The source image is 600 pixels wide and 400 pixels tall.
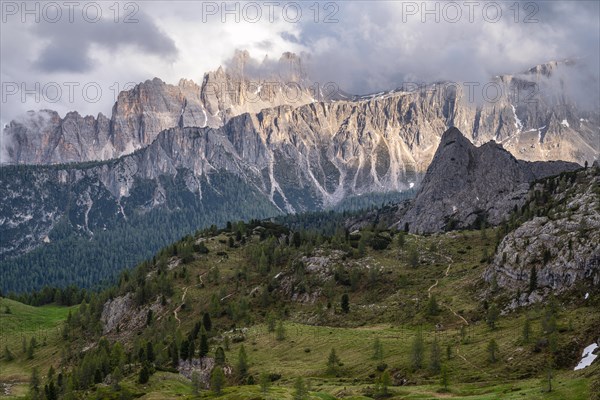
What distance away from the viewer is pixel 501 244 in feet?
571

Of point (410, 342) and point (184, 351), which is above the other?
point (410, 342)

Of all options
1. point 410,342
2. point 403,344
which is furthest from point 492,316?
point 403,344

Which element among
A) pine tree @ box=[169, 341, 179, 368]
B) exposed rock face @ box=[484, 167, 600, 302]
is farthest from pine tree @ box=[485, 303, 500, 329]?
pine tree @ box=[169, 341, 179, 368]

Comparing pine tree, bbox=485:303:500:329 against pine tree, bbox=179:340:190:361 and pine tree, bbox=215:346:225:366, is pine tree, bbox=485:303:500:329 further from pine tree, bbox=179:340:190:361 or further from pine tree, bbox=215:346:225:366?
pine tree, bbox=179:340:190:361

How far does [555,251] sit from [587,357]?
53.9 meters

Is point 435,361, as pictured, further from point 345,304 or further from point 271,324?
point 345,304

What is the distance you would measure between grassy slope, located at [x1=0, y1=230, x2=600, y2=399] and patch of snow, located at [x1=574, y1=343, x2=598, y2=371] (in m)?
2.91

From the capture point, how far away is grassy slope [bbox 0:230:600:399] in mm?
100125

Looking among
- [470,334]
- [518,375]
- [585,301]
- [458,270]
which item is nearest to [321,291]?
[458,270]

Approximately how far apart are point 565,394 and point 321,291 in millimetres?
121410

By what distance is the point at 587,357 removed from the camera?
103 metres

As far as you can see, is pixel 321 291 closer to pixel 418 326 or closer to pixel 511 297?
pixel 418 326

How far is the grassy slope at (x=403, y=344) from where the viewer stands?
3942 inches

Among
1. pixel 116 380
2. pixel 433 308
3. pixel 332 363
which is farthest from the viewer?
pixel 433 308
